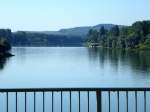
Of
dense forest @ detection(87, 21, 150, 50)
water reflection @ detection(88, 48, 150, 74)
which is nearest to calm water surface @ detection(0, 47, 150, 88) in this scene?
water reflection @ detection(88, 48, 150, 74)

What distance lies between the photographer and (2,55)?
96000 mm

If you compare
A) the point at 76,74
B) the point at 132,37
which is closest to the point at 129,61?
the point at 76,74

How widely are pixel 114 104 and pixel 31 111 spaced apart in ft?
13.8

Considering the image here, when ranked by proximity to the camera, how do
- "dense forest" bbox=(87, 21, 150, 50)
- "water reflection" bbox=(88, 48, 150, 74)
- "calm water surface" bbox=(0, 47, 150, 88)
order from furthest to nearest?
"dense forest" bbox=(87, 21, 150, 50) < "water reflection" bbox=(88, 48, 150, 74) < "calm water surface" bbox=(0, 47, 150, 88)

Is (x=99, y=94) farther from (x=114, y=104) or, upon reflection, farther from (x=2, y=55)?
(x=2, y=55)

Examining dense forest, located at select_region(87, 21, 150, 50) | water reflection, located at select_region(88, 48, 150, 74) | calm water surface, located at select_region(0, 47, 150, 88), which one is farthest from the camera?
dense forest, located at select_region(87, 21, 150, 50)

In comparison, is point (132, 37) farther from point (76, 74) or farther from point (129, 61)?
point (76, 74)

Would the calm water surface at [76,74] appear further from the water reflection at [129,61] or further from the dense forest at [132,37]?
the dense forest at [132,37]

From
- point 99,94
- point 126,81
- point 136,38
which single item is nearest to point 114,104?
point 99,94

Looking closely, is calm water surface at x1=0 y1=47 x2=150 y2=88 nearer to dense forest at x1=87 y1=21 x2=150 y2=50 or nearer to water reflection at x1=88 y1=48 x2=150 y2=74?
water reflection at x1=88 y1=48 x2=150 y2=74

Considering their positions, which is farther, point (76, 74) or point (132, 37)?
point (132, 37)

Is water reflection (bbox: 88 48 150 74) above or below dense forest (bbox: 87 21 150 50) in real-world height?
below

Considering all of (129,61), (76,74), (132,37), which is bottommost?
(76,74)

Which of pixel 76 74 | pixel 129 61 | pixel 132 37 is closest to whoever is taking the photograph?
pixel 76 74
